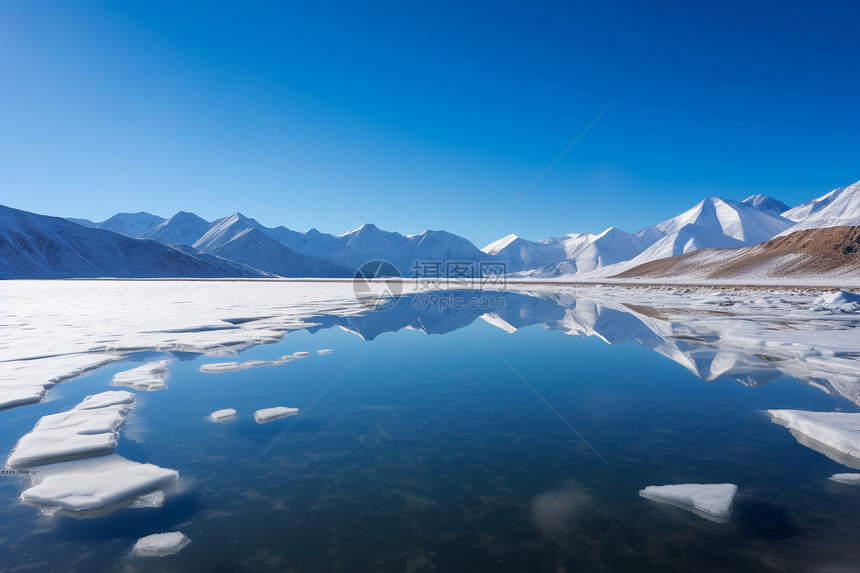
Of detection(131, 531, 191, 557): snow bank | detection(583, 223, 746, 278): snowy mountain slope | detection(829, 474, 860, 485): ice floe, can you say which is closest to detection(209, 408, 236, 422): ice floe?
detection(131, 531, 191, 557): snow bank

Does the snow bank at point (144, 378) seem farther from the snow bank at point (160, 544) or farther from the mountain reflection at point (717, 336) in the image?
the mountain reflection at point (717, 336)

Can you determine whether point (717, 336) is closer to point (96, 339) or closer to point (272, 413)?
point (272, 413)

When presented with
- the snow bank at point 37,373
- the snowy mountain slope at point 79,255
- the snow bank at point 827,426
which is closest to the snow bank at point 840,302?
the snow bank at point 827,426

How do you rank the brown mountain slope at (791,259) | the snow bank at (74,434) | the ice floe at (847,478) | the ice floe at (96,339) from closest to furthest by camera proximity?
the ice floe at (847,478) < the snow bank at (74,434) < the ice floe at (96,339) < the brown mountain slope at (791,259)

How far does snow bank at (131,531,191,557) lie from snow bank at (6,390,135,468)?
2315 millimetres

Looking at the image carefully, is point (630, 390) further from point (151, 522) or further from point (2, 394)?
point (2, 394)

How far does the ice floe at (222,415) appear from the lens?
6863mm

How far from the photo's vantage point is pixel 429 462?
5.40 meters

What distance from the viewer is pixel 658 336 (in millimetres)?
15484

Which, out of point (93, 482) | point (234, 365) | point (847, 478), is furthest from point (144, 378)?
point (847, 478)

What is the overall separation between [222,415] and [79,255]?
163 m

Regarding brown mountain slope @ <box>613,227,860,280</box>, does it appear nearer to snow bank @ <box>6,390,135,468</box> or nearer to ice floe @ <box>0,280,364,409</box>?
ice floe @ <box>0,280,364,409</box>

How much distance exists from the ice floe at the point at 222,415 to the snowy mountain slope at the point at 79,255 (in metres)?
141

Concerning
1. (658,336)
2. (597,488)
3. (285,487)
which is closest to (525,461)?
(597,488)
